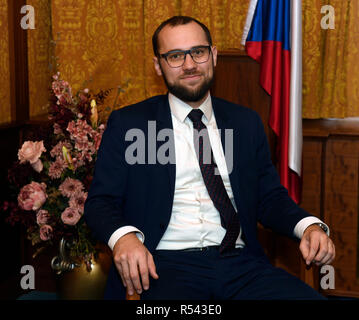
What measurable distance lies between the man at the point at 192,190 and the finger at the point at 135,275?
207 mm

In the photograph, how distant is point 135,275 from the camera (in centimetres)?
178

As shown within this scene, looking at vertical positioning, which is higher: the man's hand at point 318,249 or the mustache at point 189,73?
the mustache at point 189,73

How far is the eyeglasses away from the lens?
2.29m

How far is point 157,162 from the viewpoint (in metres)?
2.24

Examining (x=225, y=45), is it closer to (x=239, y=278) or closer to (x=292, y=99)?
(x=292, y=99)

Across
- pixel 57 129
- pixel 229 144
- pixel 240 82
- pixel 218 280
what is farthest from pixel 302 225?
pixel 57 129

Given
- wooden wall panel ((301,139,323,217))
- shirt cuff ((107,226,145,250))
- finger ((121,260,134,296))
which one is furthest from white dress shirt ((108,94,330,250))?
wooden wall panel ((301,139,323,217))

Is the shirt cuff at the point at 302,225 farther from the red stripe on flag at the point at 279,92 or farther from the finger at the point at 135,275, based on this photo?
the red stripe on flag at the point at 279,92

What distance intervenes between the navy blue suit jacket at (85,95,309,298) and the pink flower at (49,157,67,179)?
0.53m

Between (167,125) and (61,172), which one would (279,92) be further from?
(61,172)

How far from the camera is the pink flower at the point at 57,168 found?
2.71m

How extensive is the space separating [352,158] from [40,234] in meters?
2.01

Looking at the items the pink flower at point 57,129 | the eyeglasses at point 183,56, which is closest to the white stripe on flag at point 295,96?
the eyeglasses at point 183,56

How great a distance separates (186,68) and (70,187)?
0.93 meters
